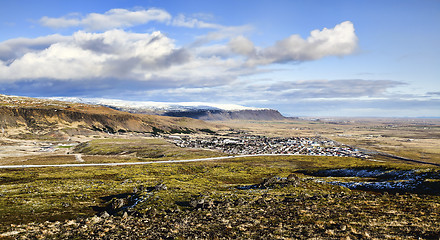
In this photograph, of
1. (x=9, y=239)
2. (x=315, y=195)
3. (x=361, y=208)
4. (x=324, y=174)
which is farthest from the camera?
(x=324, y=174)

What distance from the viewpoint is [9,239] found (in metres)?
24.8

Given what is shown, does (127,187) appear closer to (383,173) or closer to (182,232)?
(182,232)

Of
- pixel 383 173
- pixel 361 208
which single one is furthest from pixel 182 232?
pixel 383 173

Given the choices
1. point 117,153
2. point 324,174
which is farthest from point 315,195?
point 117,153

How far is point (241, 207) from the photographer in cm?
3425

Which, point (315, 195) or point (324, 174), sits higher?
point (315, 195)

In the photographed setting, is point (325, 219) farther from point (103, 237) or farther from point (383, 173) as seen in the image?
point (383, 173)

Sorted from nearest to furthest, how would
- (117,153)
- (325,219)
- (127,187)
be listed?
(325,219) → (127,187) → (117,153)

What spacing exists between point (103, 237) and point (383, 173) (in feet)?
229

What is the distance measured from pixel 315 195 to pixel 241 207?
1303cm

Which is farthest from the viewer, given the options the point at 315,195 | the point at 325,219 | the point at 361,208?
the point at 315,195

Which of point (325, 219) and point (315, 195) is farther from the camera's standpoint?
point (315, 195)

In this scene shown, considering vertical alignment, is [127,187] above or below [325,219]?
below

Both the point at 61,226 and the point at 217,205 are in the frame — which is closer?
the point at 61,226
